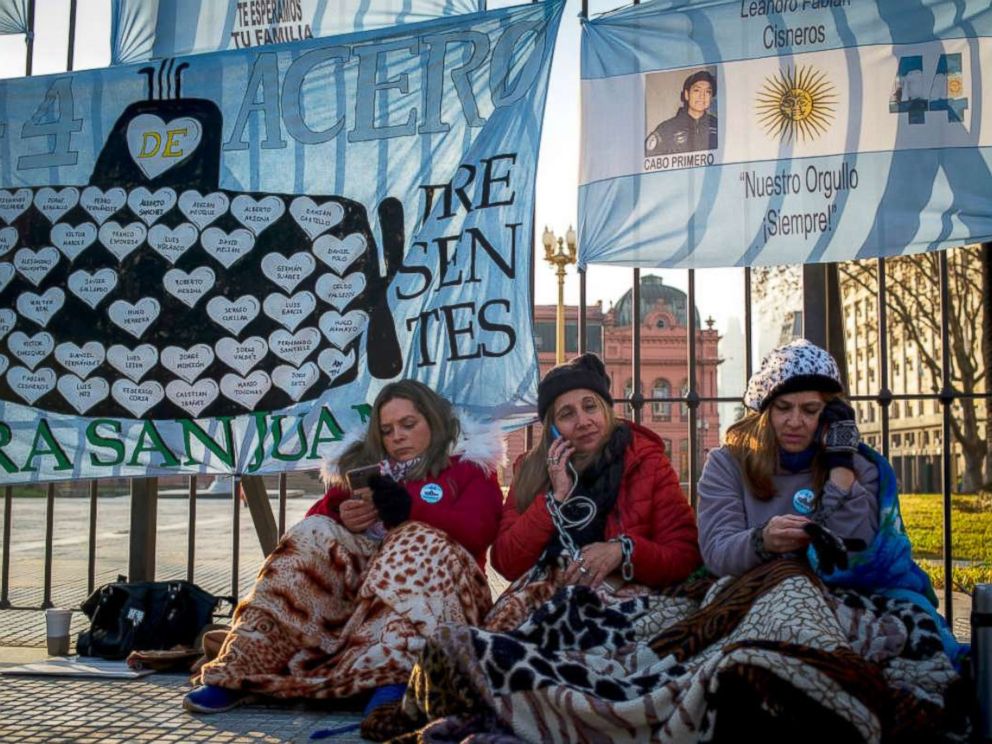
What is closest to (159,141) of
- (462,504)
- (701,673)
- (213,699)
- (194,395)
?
(194,395)

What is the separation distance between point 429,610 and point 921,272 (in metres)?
16.2

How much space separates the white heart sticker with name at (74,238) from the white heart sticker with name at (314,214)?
1110 mm

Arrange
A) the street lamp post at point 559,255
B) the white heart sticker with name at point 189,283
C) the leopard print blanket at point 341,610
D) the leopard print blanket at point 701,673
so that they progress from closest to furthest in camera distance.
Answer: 1. the leopard print blanket at point 701,673
2. the leopard print blanket at point 341,610
3. the white heart sticker with name at point 189,283
4. the street lamp post at point 559,255

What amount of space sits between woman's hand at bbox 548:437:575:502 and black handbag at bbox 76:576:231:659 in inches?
74.5

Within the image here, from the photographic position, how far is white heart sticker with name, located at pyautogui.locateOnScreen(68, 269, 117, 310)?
18.1ft

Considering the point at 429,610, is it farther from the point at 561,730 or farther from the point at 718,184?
the point at 718,184

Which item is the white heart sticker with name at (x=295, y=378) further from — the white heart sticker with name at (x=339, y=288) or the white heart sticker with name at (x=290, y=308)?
the white heart sticker with name at (x=339, y=288)

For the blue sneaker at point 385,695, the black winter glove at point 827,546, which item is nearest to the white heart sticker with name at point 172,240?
the blue sneaker at point 385,695

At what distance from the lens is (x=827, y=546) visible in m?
3.29

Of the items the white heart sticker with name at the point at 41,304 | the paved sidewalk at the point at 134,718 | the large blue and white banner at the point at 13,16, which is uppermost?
the large blue and white banner at the point at 13,16

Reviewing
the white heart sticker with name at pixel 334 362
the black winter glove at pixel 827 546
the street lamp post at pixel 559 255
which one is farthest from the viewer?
the street lamp post at pixel 559 255

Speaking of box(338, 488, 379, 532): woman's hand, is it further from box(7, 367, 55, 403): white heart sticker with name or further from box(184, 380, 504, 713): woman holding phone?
box(7, 367, 55, 403): white heart sticker with name

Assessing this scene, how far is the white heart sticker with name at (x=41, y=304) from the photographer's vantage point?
558 centimetres

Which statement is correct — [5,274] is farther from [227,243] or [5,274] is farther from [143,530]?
[143,530]
